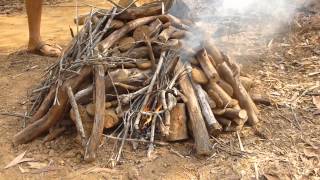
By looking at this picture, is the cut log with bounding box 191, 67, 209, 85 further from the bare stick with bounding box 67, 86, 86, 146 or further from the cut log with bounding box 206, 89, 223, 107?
the bare stick with bounding box 67, 86, 86, 146

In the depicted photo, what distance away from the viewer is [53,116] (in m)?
3.50

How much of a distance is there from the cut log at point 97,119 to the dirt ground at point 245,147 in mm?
72

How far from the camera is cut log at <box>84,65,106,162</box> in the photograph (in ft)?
10.5

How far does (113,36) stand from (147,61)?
35 centimetres

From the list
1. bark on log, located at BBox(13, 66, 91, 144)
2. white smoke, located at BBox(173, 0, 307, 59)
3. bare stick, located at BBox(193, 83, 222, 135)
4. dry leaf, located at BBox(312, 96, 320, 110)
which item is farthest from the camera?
white smoke, located at BBox(173, 0, 307, 59)

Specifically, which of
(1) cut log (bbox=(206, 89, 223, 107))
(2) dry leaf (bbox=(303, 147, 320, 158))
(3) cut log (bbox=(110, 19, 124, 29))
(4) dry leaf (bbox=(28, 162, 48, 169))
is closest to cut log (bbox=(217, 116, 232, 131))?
(1) cut log (bbox=(206, 89, 223, 107))

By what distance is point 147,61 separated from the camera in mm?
3607

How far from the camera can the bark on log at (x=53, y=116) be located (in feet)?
11.5

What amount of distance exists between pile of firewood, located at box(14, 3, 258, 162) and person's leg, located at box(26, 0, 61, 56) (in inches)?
58.1

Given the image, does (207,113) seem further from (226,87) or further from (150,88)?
(150,88)

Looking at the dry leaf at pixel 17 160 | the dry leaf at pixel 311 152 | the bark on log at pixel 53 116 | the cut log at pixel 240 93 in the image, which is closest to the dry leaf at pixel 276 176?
the dry leaf at pixel 311 152

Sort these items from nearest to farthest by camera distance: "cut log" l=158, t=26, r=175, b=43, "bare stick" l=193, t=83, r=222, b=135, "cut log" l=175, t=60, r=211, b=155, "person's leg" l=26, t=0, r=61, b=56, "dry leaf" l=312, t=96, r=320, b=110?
"cut log" l=175, t=60, r=211, b=155 → "bare stick" l=193, t=83, r=222, b=135 → "cut log" l=158, t=26, r=175, b=43 → "dry leaf" l=312, t=96, r=320, b=110 → "person's leg" l=26, t=0, r=61, b=56

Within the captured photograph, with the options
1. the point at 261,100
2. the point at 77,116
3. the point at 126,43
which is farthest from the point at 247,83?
the point at 77,116

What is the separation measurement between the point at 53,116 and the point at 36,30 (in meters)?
1.99
